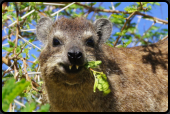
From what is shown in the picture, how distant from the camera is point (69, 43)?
3.67 metres

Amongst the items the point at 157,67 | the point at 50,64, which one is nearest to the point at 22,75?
the point at 50,64

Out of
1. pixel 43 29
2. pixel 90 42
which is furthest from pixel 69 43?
pixel 43 29

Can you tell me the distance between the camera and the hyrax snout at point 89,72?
3699 millimetres

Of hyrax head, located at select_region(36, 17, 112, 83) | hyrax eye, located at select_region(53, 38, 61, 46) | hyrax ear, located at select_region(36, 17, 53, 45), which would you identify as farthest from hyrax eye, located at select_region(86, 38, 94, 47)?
hyrax ear, located at select_region(36, 17, 53, 45)

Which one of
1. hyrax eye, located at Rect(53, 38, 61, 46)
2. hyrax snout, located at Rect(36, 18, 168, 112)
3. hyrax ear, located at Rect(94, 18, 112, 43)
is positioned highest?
hyrax ear, located at Rect(94, 18, 112, 43)

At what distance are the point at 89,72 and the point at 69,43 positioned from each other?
547 mm

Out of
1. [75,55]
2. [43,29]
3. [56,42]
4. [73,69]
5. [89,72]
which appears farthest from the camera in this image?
[43,29]

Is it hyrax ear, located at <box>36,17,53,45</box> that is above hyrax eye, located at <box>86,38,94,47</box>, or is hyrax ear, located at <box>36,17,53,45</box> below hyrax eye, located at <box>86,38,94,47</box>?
above

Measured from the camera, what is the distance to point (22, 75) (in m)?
4.50

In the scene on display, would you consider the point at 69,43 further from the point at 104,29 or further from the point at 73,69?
the point at 104,29

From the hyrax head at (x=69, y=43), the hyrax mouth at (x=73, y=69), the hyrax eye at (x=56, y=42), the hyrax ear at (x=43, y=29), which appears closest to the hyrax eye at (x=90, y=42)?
the hyrax head at (x=69, y=43)

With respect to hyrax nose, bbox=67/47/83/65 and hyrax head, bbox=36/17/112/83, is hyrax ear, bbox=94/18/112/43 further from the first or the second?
hyrax nose, bbox=67/47/83/65

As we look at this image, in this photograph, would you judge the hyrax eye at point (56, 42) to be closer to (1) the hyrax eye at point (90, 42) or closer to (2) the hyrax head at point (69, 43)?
(2) the hyrax head at point (69, 43)

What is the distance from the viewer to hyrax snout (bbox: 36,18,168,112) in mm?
3699
